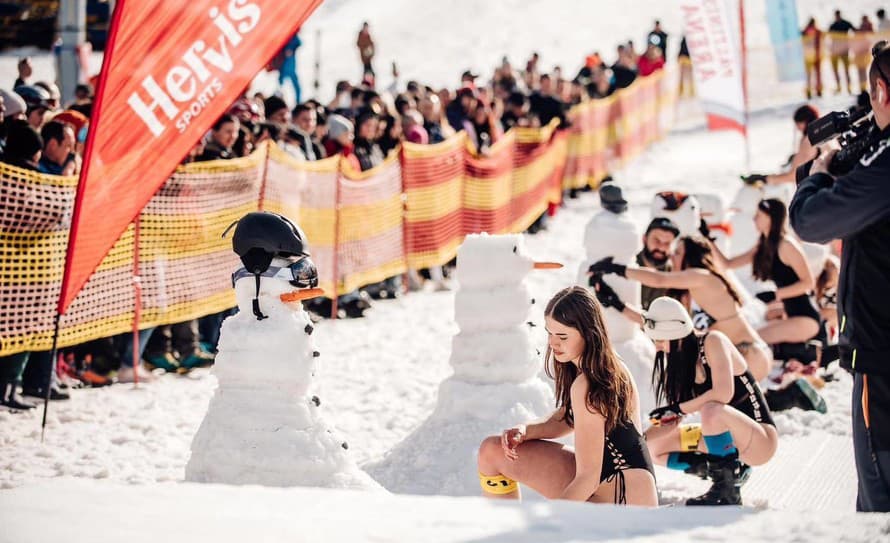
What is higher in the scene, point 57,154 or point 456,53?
point 456,53

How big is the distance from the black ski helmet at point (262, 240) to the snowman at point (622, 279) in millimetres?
2817

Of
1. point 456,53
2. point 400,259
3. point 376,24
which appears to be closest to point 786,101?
point 456,53

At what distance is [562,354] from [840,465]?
265cm

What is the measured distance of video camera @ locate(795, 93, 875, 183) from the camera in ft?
12.1

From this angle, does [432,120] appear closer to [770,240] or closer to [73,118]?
[73,118]

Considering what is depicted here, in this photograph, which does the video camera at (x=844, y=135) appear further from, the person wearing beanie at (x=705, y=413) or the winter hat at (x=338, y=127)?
the winter hat at (x=338, y=127)

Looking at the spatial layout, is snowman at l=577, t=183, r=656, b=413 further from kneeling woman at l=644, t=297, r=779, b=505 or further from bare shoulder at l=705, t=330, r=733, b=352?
bare shoulder at l=705, t=330, r=733, b=352

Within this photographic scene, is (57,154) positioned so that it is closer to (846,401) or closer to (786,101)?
(846,401)

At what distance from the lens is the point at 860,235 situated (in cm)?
368

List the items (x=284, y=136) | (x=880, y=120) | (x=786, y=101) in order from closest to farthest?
(x=880, y=120)
(x=284, y=136)
(x=786, y=101)

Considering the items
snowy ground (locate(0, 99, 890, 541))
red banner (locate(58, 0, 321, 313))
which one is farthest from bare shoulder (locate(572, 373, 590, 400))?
red banner (locate(58, 0, 321, 313))

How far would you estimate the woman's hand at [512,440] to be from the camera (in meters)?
4.91

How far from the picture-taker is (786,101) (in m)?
30.4

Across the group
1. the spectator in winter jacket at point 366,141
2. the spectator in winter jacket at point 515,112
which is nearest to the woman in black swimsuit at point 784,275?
the spectator in winter jacket at point 366,141
